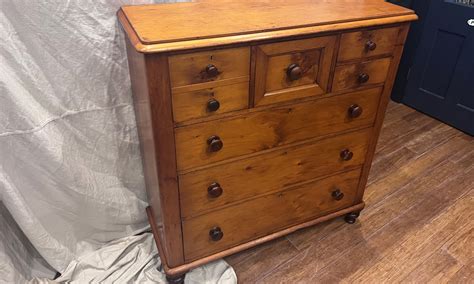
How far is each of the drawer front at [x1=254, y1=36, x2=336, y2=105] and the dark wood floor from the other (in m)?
0.75

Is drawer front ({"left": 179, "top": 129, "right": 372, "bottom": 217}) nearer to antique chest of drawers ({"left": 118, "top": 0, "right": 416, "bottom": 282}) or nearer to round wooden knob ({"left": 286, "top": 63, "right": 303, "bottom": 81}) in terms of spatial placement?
antique chest of drawers ({"left": 118, "top": 0, "right": 416, "bottom": 282})

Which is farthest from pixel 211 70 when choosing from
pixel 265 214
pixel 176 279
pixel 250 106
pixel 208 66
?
pixel 176 279

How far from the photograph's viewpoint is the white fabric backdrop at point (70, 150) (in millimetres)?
1140

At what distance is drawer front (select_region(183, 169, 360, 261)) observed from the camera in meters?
1.32

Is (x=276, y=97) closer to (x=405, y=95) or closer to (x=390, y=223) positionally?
(x=390, y=223)

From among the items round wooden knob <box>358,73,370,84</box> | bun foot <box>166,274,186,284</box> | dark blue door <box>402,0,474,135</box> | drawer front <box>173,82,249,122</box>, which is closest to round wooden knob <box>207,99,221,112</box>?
drawer front <box>173,82,249,122</box>

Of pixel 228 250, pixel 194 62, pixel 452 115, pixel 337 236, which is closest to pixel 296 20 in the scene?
pixel 194 62

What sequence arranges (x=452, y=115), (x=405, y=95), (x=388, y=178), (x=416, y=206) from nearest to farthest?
(x=416, y=206) → (x=388, y=178) → (x=452, y=115) → (x=405, y=95)

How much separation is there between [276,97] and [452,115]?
185 centimetres

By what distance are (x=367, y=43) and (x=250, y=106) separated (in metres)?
0.44

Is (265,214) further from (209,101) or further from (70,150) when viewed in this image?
(70,150)

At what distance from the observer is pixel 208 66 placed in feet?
3.21

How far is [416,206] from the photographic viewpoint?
183 centimetres

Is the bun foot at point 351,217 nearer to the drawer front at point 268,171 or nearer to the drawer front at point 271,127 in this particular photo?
the drawer front at point 268,171
